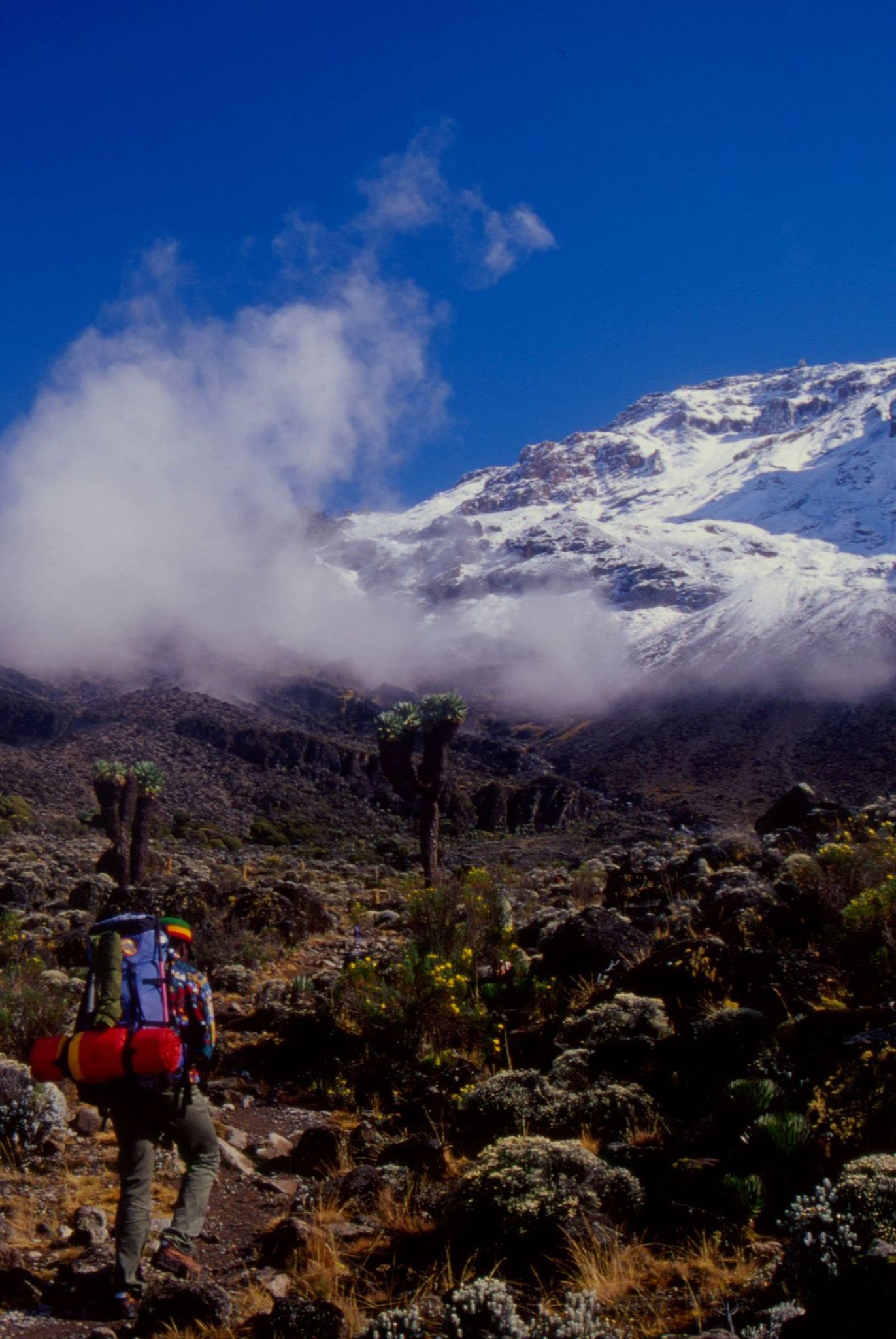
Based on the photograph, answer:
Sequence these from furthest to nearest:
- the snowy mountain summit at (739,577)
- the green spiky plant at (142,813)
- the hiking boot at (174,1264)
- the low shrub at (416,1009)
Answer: the snowy mountain summit at (739,577) < the green spiky plant at (142,813) < the low shrub at (416,1009) < the hiking boot at (174,1264)

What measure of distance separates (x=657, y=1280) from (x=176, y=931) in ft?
8.65

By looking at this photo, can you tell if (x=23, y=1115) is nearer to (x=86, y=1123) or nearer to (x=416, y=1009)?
(x=86, y=1123)

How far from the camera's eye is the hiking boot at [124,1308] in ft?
12.5

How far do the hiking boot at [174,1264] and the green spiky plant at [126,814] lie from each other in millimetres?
18886

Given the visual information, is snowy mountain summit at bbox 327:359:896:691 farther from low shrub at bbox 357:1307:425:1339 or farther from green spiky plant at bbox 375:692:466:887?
low shrub at bbox 357:1307:425:1339

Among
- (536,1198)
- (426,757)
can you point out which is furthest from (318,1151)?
(426,757)

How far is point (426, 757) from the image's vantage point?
69.7ft

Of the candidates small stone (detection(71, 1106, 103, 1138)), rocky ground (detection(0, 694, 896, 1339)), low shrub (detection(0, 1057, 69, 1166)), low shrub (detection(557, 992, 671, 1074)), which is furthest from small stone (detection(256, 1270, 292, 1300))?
low shrub (detection(557, 992, 671, 1074))

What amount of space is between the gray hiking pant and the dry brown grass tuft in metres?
1.80

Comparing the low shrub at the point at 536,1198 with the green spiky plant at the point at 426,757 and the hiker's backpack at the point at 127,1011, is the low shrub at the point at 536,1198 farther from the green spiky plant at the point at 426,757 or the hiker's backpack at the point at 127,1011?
the green spiky plant at the point at 426,757

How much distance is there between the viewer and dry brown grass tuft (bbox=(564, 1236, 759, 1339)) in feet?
11.2

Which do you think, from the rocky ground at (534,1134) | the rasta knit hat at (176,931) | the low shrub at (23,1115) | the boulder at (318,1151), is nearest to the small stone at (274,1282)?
the rocky ground at (534,1134)

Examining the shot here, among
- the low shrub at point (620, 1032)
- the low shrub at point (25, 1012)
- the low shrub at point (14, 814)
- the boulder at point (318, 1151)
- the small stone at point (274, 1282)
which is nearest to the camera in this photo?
the small stone at point (274, 1282)

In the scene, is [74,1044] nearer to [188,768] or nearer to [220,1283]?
[220,1283]
